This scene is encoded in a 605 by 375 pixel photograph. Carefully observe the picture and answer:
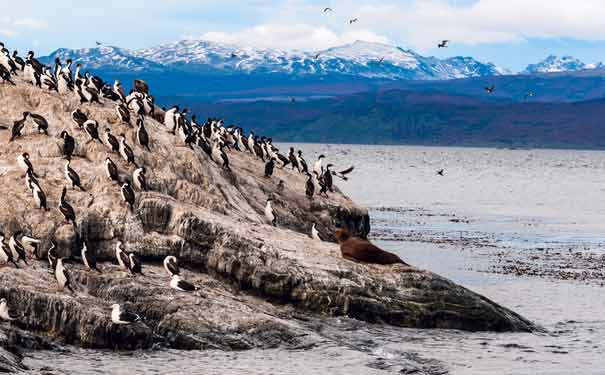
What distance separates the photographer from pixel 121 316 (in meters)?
22.9

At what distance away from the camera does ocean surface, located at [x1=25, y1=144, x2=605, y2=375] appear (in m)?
23.0

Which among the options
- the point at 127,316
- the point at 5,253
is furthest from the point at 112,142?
the point at 127,316

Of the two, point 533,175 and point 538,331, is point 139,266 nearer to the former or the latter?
point 538,331

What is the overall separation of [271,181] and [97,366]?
52.6ft

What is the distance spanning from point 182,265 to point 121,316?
4.26 m

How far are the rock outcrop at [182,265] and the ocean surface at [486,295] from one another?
0.53m

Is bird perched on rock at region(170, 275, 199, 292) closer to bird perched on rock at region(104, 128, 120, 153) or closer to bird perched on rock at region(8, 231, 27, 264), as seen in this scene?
bird perched on rock at region(8, 231, 27, 264)

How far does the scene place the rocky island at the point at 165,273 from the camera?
23359 mm

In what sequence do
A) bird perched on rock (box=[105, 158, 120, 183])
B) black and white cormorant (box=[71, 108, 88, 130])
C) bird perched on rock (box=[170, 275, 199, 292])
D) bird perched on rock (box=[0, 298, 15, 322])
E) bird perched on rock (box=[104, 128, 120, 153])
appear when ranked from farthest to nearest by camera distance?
1. black and white cormorant (box=[71, 108, 88, 130])
2. bird perched on rock (box=[104, 128, 120, 153])
3. bird perched on rock (box=[105, 158, 120, 183])
4. bird perched on rock (box=[170, 275, 199, 292])
5. bird perched on rock (box=[0, 298, 15, 322])

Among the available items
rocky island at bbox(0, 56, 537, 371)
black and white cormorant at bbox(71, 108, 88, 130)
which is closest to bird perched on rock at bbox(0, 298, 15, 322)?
rocky island at bbox(0, 56, 537, 371)

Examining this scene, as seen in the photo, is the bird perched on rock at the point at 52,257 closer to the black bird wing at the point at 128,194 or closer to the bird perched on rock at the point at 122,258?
the bird perched on rock at the point at 122,258

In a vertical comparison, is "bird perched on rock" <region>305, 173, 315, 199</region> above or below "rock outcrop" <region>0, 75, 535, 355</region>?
above

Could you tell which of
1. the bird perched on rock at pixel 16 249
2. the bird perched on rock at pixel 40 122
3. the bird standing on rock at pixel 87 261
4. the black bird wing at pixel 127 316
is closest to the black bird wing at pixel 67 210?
the bird standing on rock at pixel 87 261

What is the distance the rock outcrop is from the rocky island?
3 centimetres
